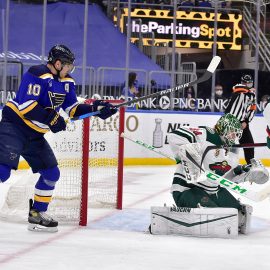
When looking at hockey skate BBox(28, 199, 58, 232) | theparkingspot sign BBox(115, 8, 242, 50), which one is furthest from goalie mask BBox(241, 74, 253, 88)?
theparkingspot sign BBox(115, 8, 242, 50)

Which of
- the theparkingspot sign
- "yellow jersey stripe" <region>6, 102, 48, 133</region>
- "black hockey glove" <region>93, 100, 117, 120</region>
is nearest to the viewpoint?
"yellow jersey stripe" <region>6, 102, 48, 133</region>

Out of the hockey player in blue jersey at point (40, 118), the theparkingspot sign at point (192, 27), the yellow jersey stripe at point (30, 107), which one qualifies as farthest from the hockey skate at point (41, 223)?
the theparkingspot sign at point (192, 27)

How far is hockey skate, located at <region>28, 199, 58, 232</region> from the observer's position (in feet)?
16.6

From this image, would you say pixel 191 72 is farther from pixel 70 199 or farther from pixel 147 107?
pixel 70 199

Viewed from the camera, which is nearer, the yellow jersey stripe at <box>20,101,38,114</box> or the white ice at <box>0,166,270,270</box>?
the white ice at <box>0,166,270,270</box>

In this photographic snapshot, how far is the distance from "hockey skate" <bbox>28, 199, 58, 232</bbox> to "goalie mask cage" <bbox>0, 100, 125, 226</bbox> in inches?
11.6

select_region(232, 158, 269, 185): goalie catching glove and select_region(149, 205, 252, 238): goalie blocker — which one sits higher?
select_region(232, 158, 269, 185): goalie catching glove

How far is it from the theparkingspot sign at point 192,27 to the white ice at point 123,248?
27.1 ft

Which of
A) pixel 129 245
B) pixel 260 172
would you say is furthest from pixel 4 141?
pixel 260 172

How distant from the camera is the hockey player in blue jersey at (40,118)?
4805mm

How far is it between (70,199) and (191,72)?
20.4ft

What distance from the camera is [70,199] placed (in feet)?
18.4

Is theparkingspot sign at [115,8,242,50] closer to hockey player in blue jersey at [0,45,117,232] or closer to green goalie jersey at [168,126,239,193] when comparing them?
green goalie jersey at [168,126,239,193]

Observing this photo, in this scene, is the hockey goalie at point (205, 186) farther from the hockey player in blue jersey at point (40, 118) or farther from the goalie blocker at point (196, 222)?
the hockey player in blue jersey at point (40, 118)
